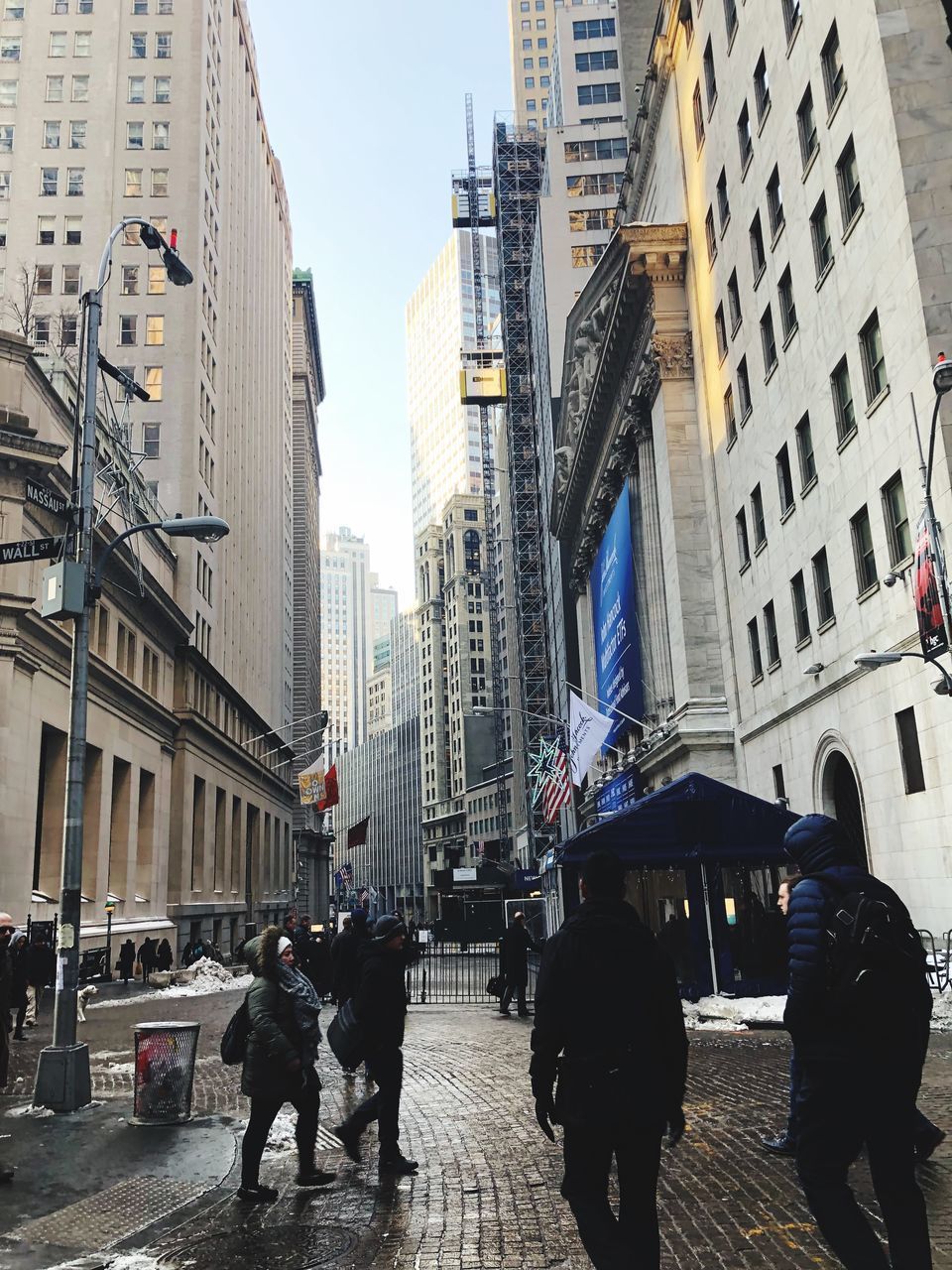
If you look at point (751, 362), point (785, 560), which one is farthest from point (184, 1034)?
point (751, 362)

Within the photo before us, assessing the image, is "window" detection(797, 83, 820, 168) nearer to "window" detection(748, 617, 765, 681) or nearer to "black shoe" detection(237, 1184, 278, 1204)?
"window" detection(748, 617, 765, 681)

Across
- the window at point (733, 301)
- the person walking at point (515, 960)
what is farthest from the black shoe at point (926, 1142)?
the window at point (733, 301)

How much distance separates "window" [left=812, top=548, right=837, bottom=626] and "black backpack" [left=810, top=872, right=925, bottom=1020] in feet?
73.1

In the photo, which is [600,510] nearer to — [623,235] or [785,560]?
[623,235]

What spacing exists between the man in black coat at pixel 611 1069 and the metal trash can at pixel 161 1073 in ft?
24.2

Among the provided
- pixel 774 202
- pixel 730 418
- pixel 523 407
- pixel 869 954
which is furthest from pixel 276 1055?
pixel 523 407

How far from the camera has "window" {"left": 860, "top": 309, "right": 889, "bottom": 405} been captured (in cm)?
2248

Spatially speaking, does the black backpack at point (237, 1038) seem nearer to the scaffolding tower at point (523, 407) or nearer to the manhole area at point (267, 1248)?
the manhole area at point (267, 1248)

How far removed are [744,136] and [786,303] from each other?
720 cm

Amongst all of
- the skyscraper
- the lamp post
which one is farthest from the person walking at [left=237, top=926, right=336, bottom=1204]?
the skyscraper

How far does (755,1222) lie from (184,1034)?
648cm

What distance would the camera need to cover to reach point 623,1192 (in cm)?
475

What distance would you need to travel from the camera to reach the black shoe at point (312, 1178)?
27.7 ft

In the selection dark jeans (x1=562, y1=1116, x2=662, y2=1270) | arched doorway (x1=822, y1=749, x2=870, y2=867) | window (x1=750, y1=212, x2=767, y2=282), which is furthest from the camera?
window (x1=750, y1=212, x2=767, y2=282)
